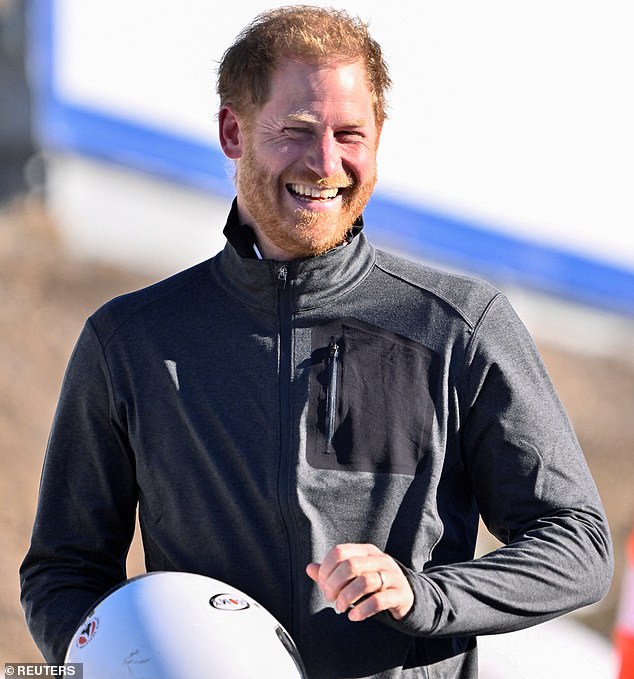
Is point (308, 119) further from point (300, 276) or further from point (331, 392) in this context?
point (331, 392)

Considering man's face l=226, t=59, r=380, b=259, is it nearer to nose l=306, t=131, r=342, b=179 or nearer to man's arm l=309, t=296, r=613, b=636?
nose l=306, t=131, r=342, b=179

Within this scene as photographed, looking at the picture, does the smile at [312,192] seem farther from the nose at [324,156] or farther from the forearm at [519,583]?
the forearm at [519,583]

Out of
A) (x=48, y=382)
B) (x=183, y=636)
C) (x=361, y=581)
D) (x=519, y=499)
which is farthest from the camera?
(x=48, y=382)

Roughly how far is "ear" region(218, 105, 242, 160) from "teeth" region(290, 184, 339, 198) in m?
0.20

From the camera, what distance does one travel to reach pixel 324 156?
208cm

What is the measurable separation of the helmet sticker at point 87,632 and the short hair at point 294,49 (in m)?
0.93

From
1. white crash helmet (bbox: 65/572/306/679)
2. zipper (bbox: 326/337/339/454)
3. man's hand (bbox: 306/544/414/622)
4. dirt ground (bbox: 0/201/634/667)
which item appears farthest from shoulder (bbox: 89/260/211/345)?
dirt ground (bbox: 0/201/634/667)

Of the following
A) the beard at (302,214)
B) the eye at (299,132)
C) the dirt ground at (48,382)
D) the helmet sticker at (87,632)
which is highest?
the eye at (299,132)

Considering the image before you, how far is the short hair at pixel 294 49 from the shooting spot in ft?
7.02

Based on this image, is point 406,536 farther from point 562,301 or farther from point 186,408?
point 562,301

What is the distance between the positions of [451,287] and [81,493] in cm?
76

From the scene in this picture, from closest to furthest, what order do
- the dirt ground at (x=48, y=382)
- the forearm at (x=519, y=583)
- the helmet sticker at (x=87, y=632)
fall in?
the forearm at (x=519, y=583)
the helmet sticker at (x=87, y=632)
the dirt ground at (x=48, y=382)

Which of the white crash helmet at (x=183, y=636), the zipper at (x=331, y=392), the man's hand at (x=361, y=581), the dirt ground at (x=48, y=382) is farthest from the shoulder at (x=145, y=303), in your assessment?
the dirt ground at (x=48, y=382)

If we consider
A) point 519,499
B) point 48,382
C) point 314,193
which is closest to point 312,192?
point 314,193
